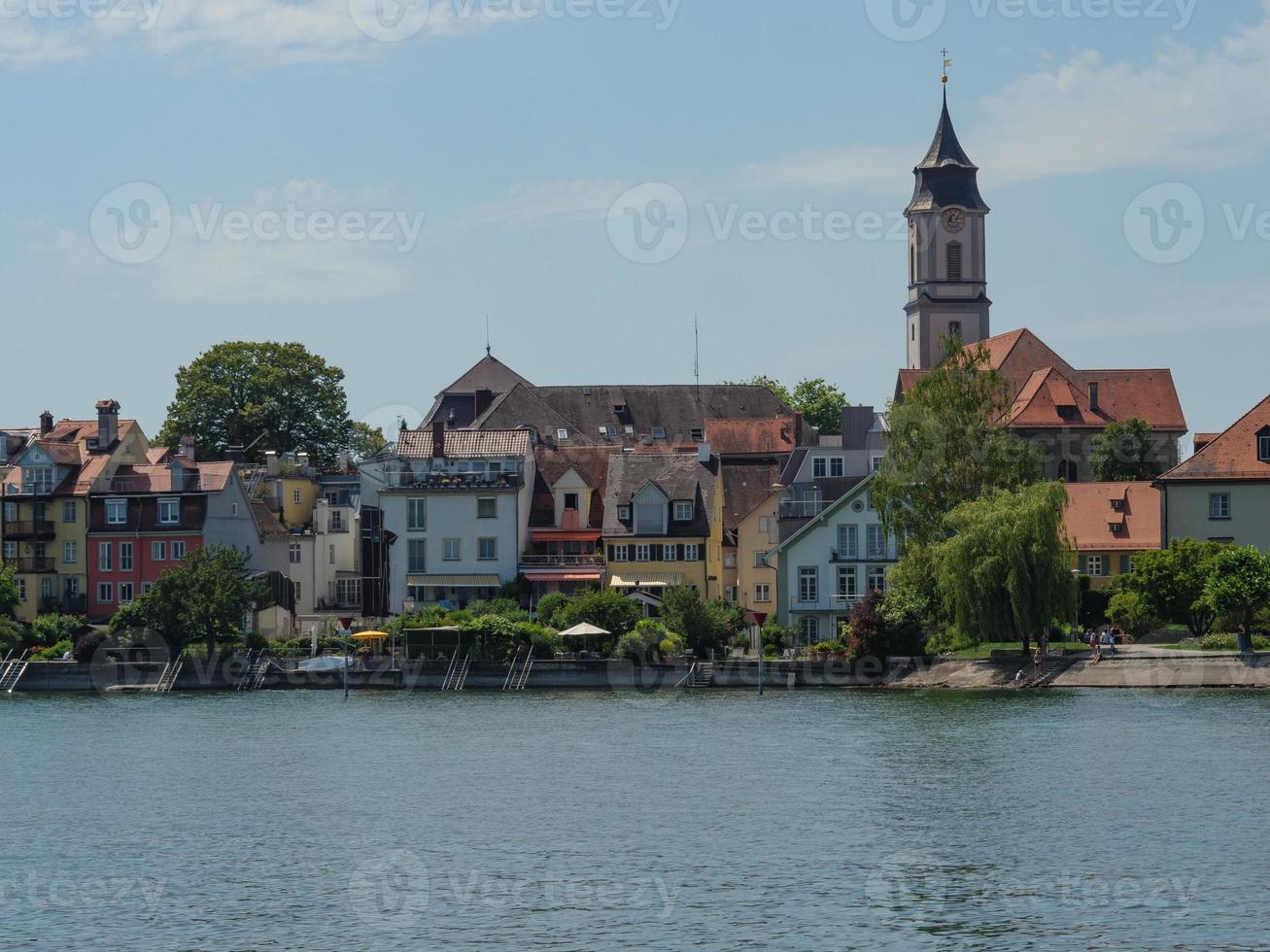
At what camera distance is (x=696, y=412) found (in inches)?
5443

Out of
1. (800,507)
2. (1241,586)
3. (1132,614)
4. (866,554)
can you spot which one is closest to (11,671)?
(800,507)

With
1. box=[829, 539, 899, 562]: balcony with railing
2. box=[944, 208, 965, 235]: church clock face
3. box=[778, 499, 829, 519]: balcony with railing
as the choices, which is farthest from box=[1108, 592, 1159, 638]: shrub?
box=[944, 208, 965, 235]: church clock face

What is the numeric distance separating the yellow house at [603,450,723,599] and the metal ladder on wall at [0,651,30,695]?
27.3 m

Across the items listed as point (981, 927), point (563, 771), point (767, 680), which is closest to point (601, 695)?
point (767, 680)

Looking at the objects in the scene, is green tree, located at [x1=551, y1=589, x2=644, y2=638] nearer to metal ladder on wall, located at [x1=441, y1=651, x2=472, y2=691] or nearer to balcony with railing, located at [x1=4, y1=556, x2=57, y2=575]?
metal ladder on wall, located at [x1=441, y1=651, x2=472, y2=691]

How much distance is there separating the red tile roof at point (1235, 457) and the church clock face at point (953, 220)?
195ft

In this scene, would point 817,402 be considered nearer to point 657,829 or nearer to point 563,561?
point 563,561

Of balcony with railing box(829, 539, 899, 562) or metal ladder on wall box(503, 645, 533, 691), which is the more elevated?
balcony with railing box(829, 539, 899, 562)

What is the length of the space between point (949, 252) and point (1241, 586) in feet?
248

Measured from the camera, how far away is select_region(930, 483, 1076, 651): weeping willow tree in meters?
77.2

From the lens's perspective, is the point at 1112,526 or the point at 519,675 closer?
the point at 519,675

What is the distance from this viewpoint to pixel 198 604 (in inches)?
3558

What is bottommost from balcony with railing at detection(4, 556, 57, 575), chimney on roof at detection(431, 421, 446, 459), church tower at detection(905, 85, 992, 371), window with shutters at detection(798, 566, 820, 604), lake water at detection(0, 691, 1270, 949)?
lake water at detection(0, 691, 1270, 949)

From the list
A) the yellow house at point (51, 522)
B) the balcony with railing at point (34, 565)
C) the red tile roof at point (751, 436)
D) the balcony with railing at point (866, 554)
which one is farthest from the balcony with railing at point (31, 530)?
the balcony with railing at point (866, 554)
